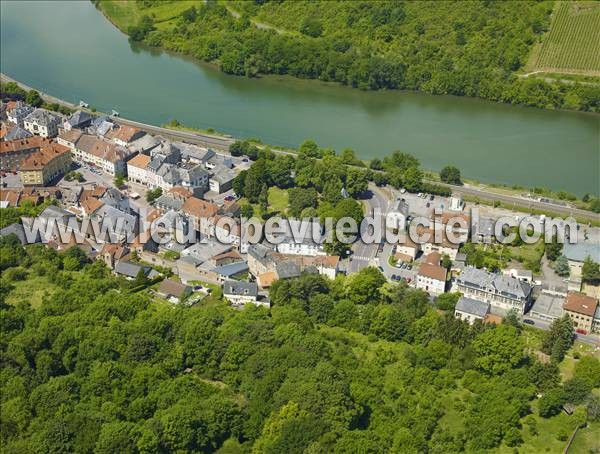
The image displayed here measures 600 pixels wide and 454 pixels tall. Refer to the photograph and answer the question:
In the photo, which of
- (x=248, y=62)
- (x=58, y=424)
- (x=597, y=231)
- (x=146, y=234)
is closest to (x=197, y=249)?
(x=146, y=234)

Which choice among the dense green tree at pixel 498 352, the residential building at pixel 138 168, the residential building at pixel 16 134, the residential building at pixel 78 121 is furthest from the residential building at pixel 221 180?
the dense green tree at pixel 498 352

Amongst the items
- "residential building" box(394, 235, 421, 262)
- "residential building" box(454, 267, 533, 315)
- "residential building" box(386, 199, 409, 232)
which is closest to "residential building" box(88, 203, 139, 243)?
"residential building" box(386, 199, 409, 232)

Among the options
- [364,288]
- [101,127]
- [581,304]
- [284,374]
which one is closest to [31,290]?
[284,374]

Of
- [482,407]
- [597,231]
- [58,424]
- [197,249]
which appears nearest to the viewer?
[58,424]

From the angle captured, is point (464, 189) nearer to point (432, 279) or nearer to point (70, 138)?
point (432, 279)

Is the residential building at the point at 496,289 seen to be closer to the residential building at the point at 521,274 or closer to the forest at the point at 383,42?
the residential building at the point at 521,274

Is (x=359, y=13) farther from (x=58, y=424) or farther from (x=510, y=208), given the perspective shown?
(x=58, y=424)

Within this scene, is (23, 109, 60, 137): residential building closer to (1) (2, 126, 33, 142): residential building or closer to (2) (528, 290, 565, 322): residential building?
(1) (2, 126, 33, 142): residential building
